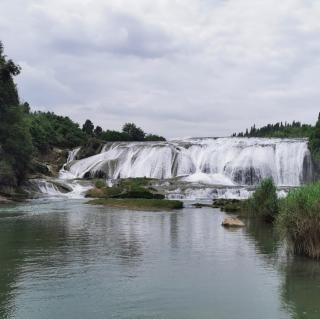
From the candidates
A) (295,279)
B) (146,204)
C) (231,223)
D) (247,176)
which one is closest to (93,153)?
(247,176)

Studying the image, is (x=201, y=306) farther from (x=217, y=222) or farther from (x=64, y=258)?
(x=217, y=222)

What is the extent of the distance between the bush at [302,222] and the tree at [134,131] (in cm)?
10212

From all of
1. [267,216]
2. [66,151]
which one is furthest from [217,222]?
[66,151]

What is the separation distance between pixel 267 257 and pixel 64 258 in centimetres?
792

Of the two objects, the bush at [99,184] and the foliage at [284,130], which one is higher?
the foliage at [284,130]

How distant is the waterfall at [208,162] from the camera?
7400 centimetres

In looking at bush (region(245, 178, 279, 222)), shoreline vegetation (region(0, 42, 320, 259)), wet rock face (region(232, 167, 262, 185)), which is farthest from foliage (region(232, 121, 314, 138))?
bush (region(245, 178, 279, 222))

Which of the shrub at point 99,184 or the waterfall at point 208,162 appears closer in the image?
the shrub at point 99,184

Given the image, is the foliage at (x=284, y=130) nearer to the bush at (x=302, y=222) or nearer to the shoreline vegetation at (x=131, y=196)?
the shoreline vegetation at (x=131, y=196)

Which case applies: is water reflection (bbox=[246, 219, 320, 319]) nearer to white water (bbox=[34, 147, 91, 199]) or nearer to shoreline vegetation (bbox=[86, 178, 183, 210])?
shoreline vegetation (bbox=[86, 178, 183, 210])

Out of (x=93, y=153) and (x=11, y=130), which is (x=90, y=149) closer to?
(x=93, y=153)

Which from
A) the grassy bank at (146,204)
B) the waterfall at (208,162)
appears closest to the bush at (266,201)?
the grassy bank at (146,204)

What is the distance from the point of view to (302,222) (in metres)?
19.8

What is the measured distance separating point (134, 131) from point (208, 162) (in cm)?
4758
